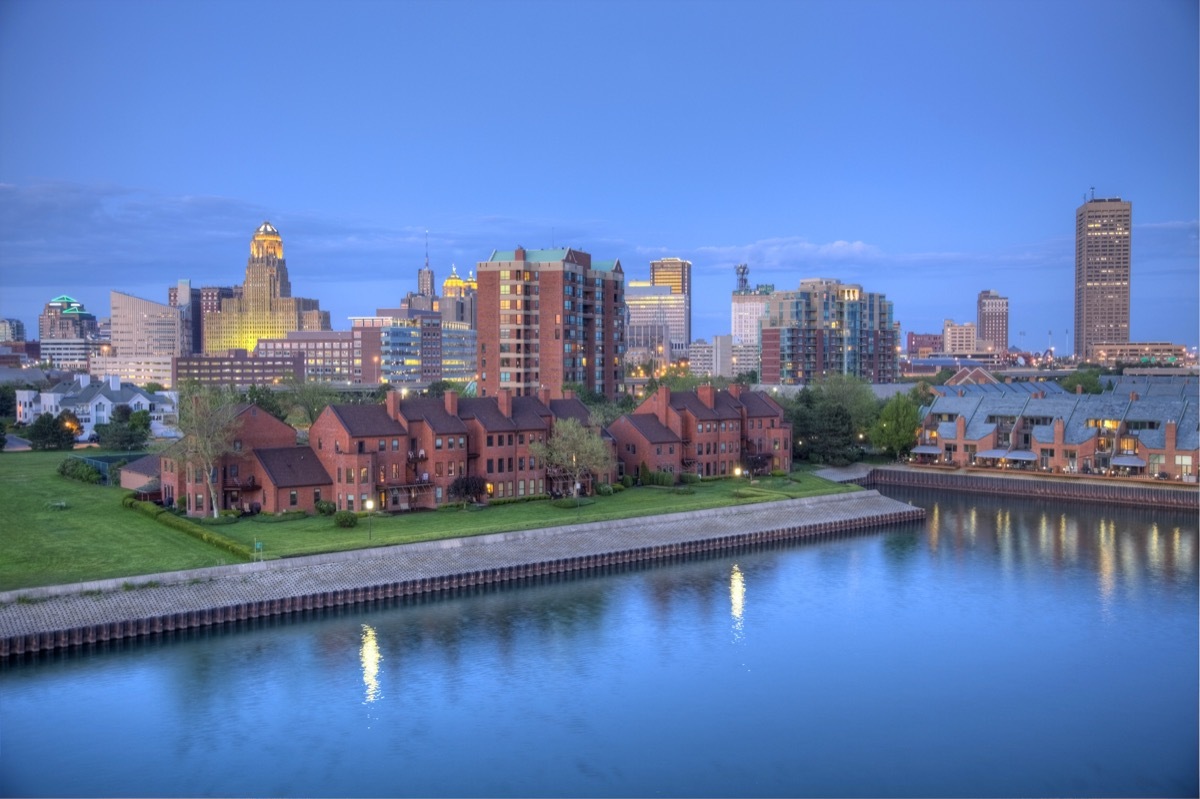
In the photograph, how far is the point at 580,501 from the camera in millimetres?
70000

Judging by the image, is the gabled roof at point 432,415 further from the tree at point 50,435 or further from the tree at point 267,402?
the tree at point 50,435

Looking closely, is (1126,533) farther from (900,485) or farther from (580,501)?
(580,501)

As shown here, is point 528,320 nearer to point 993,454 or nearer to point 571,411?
point 571,411

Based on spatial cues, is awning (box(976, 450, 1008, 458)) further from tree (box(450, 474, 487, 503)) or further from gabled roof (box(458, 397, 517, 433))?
tree (box(450, 474, 487, 503))

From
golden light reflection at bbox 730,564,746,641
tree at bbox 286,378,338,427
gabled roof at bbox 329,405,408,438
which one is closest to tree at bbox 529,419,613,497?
gabled roof at bbox 329,405,408,438

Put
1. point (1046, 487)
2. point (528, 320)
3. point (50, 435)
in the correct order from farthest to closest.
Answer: point (528, 320), point (50, 435), point (1046, 487)

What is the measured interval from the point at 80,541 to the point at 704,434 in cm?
4708

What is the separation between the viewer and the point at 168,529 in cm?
5859

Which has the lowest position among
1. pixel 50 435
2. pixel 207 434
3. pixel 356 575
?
pixel 356 575

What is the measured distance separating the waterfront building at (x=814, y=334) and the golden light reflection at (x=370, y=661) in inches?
5752

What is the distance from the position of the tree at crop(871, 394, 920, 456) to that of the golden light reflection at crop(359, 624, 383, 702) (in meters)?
67.3

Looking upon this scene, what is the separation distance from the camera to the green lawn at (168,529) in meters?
49.9

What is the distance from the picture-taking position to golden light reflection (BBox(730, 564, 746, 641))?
49266 millimetres

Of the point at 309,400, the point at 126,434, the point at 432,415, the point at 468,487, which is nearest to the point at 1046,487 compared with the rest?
the point at 468,487
